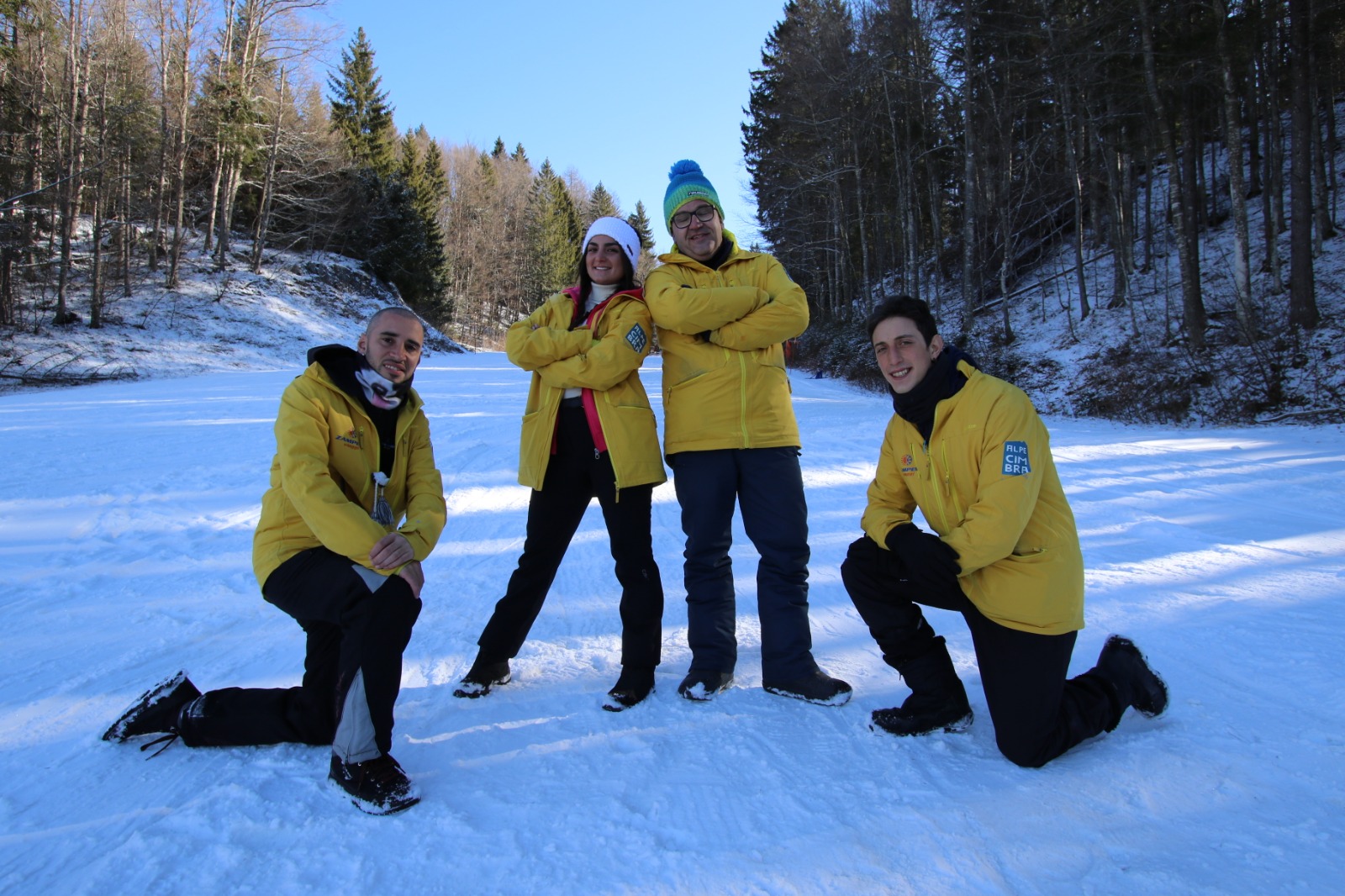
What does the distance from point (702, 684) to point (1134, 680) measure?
1.51 m

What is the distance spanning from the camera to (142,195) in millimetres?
24125

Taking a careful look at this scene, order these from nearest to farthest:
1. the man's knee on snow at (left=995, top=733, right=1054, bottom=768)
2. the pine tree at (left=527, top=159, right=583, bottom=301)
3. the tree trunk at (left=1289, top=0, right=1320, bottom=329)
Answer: the man's knee on snow at (left=995, top=733, right=1054, bottom=768)
the tree trunk at (left=1289, top=0, right=1320, bottom=329)
the pine tree at (left=527, top=159, right=583, bottom=301)

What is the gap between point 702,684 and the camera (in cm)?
272

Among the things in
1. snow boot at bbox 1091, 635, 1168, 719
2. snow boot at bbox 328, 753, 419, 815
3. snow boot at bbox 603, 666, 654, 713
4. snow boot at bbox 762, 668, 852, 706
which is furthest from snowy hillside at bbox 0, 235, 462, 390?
snow boot at bbox 1091, 635, 1168, 719

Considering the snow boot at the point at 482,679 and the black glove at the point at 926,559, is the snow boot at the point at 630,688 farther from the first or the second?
the black glove at the point at 926,559

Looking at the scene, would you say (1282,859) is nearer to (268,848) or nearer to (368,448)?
(268,848)

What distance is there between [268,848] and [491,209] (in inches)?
1969

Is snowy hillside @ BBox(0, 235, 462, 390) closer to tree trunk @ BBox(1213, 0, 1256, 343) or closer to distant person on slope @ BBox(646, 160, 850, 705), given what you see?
distant person on slope @ BBox(646, 160, 850, 705)

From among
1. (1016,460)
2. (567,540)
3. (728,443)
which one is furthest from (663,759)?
(1016,460)

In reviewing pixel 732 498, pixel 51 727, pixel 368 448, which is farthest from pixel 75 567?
pixel 732 498

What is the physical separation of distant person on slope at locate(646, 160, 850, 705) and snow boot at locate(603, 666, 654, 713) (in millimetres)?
141

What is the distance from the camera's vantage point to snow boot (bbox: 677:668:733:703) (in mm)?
2697

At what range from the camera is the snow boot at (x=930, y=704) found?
2385 mm

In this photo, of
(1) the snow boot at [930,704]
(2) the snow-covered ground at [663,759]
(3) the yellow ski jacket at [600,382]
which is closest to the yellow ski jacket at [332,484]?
(3) the yellow ski jacket at [600,382]
